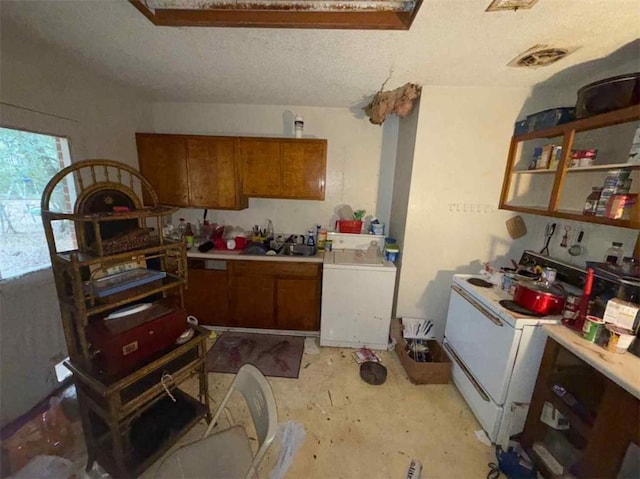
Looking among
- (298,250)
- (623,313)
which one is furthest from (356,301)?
(623,313)

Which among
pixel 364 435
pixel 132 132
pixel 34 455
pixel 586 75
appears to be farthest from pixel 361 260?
pixel 132 132

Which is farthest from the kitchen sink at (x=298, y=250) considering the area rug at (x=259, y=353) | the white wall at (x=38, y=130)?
the white wall at (x=38, y=130)

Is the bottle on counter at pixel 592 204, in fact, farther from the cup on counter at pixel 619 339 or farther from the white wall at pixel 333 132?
the white wall at pixel 333 132

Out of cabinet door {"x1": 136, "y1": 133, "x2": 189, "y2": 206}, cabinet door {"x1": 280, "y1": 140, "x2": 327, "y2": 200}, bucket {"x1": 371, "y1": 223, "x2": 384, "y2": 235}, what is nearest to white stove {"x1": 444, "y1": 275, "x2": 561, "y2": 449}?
bucket {"x1": 371, "y1": 223, "x2": 384, "y2": 235}

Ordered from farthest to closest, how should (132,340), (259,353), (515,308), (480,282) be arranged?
(259,353) < (480,282) < (515,308) < (132,340)

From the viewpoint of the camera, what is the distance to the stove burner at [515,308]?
4.82ft

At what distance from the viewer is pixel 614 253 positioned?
1.52m

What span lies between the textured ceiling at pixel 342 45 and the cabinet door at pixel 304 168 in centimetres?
52

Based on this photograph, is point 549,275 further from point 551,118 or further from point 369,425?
point 369,425

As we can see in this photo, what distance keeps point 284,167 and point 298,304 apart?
144cm

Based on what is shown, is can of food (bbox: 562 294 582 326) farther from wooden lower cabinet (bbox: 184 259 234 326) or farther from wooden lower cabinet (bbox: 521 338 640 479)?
wooden lower cabinet (bbox: 184 259 234 326)

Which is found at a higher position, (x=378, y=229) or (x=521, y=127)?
(x=521, y=127)

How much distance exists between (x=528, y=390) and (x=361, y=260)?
4.85 ft

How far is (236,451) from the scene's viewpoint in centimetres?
111
